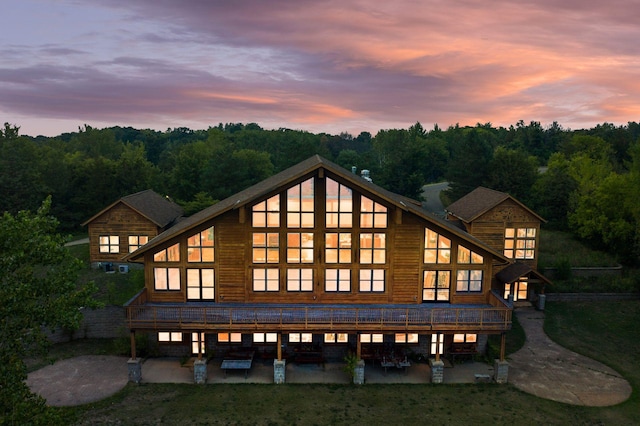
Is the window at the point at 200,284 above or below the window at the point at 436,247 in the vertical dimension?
below

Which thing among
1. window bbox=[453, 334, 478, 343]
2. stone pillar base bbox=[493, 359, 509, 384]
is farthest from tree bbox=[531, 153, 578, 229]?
stone pillar base bbox=[493, 359, 509, 384]

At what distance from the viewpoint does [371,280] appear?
80.5 ft

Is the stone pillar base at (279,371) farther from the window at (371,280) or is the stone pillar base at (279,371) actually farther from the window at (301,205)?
the window at (301,205)

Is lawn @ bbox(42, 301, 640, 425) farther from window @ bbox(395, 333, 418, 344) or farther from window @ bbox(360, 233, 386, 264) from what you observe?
window @ bbox(360, 233, 386, 264)

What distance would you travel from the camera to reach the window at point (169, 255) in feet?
78.5

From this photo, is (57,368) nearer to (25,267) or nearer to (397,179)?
(25,267)

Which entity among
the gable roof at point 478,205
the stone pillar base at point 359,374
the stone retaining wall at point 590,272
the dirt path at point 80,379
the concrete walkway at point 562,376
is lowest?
the concrete walkway at point 562,376

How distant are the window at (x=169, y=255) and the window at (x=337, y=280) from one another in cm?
795

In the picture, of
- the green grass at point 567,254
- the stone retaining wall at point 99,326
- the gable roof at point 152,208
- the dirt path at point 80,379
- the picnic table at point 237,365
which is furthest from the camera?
the green grass at point 567,254

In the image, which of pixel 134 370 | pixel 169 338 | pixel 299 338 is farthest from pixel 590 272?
pixel 134 370

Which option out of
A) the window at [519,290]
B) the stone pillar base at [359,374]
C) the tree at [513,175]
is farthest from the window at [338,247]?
the tree at [513,175]

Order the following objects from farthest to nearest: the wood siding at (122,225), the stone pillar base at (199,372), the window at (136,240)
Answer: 1. the window at (136,240)
2. the wood siding at (122,225)
3. the stone pillar base at (199,372)

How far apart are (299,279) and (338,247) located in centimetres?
271

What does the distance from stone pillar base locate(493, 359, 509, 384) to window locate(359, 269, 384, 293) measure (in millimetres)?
6689
